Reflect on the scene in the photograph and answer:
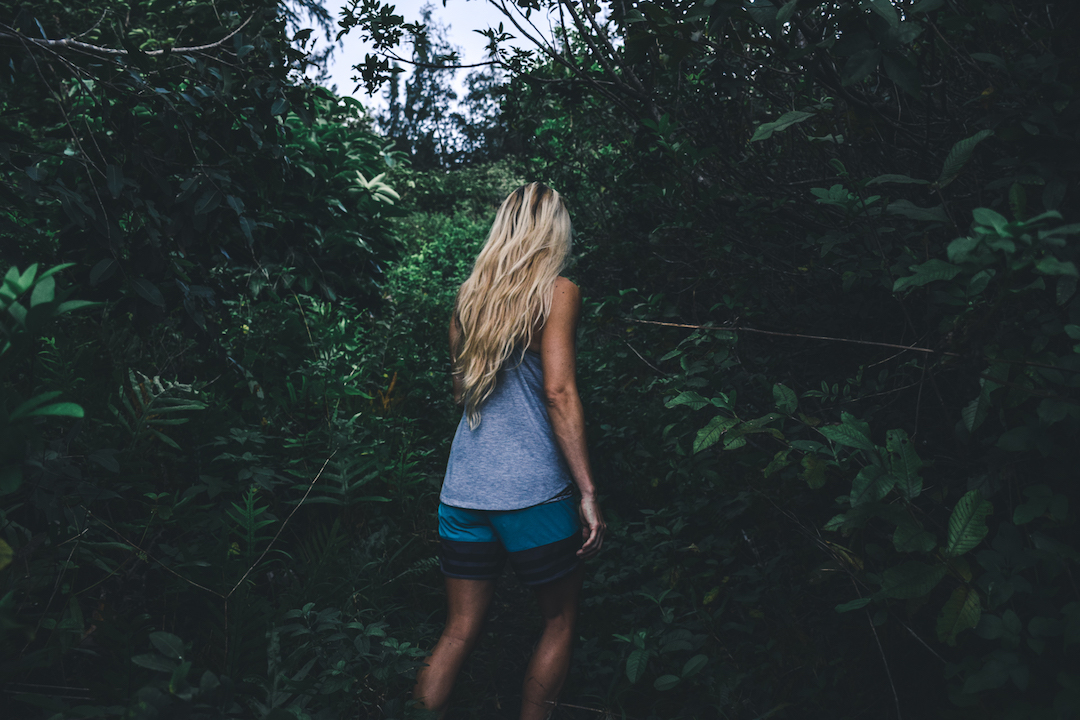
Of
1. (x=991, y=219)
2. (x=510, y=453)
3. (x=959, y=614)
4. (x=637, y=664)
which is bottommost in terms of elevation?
(x=637, y=664)

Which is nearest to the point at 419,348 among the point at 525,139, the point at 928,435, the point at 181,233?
the point at 525,139

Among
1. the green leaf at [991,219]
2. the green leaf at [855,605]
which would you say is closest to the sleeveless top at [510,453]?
the green leaf at [855,605]

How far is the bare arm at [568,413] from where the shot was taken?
7.09 ft

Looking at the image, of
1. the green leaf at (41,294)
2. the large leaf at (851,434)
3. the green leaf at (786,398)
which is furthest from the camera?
the green leaf at (786,398)

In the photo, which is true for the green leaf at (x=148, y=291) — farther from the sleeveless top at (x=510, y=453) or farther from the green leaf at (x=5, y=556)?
the green leaf at (x=5, y=556)

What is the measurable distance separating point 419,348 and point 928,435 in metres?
4.48

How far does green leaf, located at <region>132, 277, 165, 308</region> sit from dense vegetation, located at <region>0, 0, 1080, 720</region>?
7 cm

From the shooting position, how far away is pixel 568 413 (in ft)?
7.13

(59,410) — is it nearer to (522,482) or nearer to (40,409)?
(40,409)

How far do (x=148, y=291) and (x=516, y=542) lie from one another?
1.78m

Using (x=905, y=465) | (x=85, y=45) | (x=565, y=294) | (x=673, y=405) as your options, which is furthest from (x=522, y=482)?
(x=85, y=45)

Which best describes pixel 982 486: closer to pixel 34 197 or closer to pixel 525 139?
pixel 34 197

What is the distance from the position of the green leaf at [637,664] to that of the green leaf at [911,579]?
98 centimetres

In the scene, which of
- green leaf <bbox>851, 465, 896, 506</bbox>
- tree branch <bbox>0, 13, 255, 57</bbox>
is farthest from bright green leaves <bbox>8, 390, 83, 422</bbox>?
tree branch <bbox>0, 13, 255, 57</bbox>
